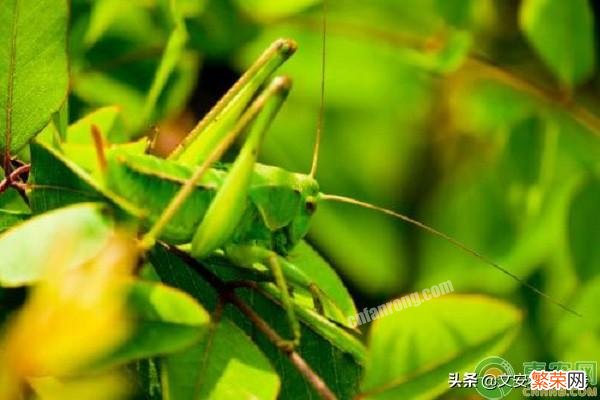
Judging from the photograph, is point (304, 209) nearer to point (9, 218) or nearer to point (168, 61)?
point (168, 61)

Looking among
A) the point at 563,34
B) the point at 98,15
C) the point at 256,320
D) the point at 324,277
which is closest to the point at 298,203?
the point at 324,277

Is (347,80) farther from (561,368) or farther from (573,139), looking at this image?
(561,368)

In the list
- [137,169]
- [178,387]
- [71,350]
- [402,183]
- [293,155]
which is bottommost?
[71,350]

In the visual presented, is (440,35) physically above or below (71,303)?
above

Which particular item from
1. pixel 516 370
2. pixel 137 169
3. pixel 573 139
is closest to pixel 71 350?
pixel 137 169

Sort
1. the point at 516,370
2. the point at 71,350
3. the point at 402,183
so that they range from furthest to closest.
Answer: the point at 402,183
the point at 516,370
the point at 71,350

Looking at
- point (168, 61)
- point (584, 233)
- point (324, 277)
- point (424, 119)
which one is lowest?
point (324, 277)

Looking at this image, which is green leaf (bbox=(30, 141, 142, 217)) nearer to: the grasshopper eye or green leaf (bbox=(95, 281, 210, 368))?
green leaf (bbox=(95, 281, 210, 368))

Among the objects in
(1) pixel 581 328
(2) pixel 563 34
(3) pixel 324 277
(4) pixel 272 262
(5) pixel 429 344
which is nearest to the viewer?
(5) pixel 429 344
